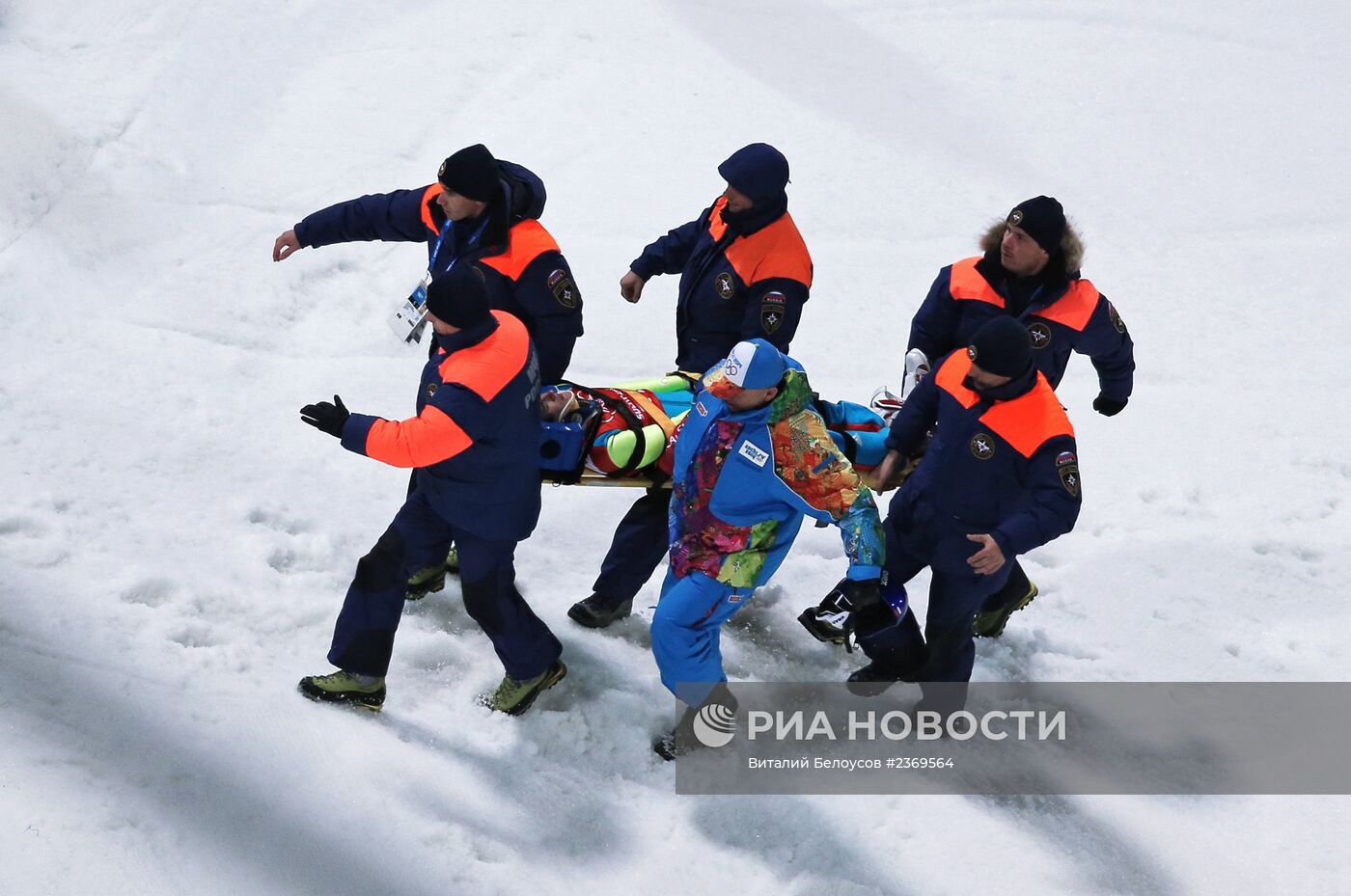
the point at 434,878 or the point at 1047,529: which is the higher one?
the point at 1047,529

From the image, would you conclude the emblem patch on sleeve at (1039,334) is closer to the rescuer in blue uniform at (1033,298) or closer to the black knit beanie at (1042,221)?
the rescuer in blue uniform at (1033,298)

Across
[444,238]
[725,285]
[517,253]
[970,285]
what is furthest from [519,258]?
[970,285]

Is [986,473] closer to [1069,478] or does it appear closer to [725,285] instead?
[1069,478]

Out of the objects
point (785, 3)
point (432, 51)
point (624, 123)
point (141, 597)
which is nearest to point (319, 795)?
point (141, 597)

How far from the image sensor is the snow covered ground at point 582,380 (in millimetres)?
4156

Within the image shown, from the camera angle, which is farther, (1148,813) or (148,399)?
(148,399)

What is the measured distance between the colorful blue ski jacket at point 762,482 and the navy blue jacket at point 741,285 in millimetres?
764

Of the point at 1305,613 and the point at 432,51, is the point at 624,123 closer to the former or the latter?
the point at 432,51

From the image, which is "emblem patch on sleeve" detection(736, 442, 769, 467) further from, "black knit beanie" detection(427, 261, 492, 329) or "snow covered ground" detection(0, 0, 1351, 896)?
"snow covered ground" detection(0, 0, 1351, 896)

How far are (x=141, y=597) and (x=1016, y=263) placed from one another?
3703mm

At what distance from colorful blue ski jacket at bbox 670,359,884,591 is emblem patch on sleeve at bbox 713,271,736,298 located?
2.82ft

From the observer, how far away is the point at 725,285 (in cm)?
500

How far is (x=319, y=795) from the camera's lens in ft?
13.3

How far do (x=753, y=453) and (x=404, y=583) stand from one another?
4.49 ft
